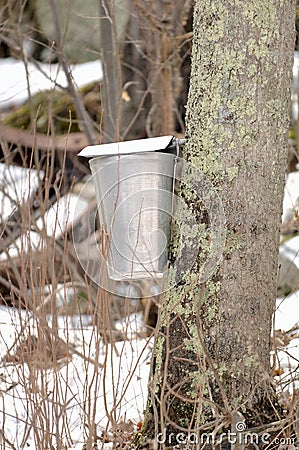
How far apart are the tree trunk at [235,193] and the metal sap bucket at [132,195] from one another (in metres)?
0.13

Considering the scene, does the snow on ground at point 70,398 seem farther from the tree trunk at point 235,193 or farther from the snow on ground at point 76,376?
the tree trunk at point 235,193

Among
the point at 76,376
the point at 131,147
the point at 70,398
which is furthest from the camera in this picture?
the point at 76,376

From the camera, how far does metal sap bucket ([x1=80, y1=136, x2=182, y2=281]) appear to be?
1954 mm

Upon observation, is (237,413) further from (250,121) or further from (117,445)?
(250,121)

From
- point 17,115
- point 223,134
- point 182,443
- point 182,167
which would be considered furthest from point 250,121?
point 17,115

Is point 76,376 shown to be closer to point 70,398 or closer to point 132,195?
point 70,398

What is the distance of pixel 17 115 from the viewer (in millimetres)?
6301

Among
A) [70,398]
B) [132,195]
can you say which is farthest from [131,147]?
[70,398]

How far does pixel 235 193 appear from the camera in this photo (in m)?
2.04

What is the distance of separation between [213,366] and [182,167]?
57 centimetres

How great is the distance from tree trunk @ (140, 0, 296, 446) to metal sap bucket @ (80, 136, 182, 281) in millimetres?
130

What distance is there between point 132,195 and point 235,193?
0.99 ft

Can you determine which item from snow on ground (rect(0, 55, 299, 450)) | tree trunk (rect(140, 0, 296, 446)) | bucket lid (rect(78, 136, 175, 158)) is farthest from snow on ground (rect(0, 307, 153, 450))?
bucket lid (rect(78, 136, 175, 158))

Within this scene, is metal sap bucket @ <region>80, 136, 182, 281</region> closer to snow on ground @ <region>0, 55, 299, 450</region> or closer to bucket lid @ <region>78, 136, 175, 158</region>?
bucket lid @ <region>78, 136, 175, 158</region>
